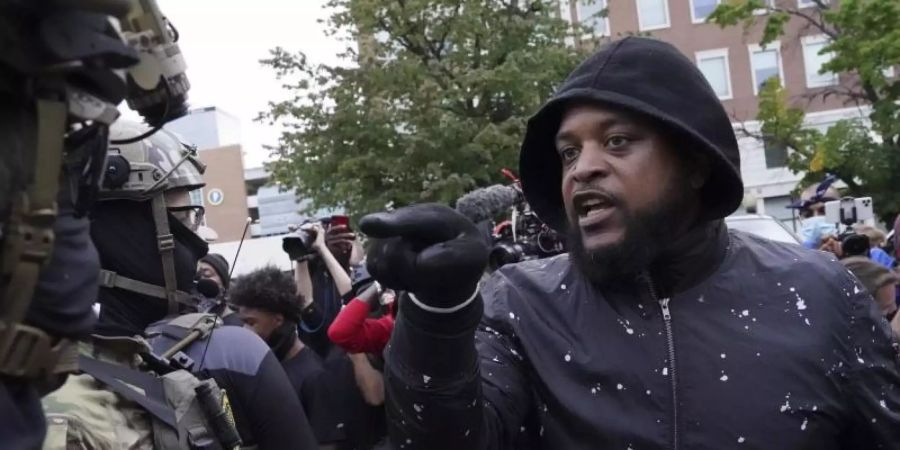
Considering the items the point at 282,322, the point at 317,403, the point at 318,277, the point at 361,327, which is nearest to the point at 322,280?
the point at 318,277

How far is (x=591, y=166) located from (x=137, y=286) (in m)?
1.32

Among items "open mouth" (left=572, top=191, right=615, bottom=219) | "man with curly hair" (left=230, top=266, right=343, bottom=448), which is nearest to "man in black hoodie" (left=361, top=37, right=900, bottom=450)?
"open mouth" (left=572, top=191, right=615, bottom=219)

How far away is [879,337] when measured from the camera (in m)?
2.37

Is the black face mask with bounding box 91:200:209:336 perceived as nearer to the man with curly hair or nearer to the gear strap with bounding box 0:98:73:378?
the gear strap with bounding box 0:98:73:378

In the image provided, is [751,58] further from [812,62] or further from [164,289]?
[164,289]

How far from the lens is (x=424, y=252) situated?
1.84 meters

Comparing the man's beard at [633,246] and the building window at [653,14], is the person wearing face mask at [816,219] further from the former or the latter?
the building window at [653,14]

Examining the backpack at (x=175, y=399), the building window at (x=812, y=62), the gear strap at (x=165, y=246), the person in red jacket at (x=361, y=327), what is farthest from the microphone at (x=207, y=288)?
the building window at (x=812, y=62)

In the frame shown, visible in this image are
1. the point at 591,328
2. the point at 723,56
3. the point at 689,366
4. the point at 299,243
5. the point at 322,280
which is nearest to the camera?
the point at 689,366

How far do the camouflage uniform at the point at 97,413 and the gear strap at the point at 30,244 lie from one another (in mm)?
691

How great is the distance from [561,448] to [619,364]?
23 centimetres

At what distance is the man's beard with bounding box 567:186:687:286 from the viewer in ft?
7.50

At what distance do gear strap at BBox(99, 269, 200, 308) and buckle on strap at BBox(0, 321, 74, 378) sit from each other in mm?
1427

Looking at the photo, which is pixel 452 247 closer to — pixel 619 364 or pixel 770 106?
pixel 619 364
